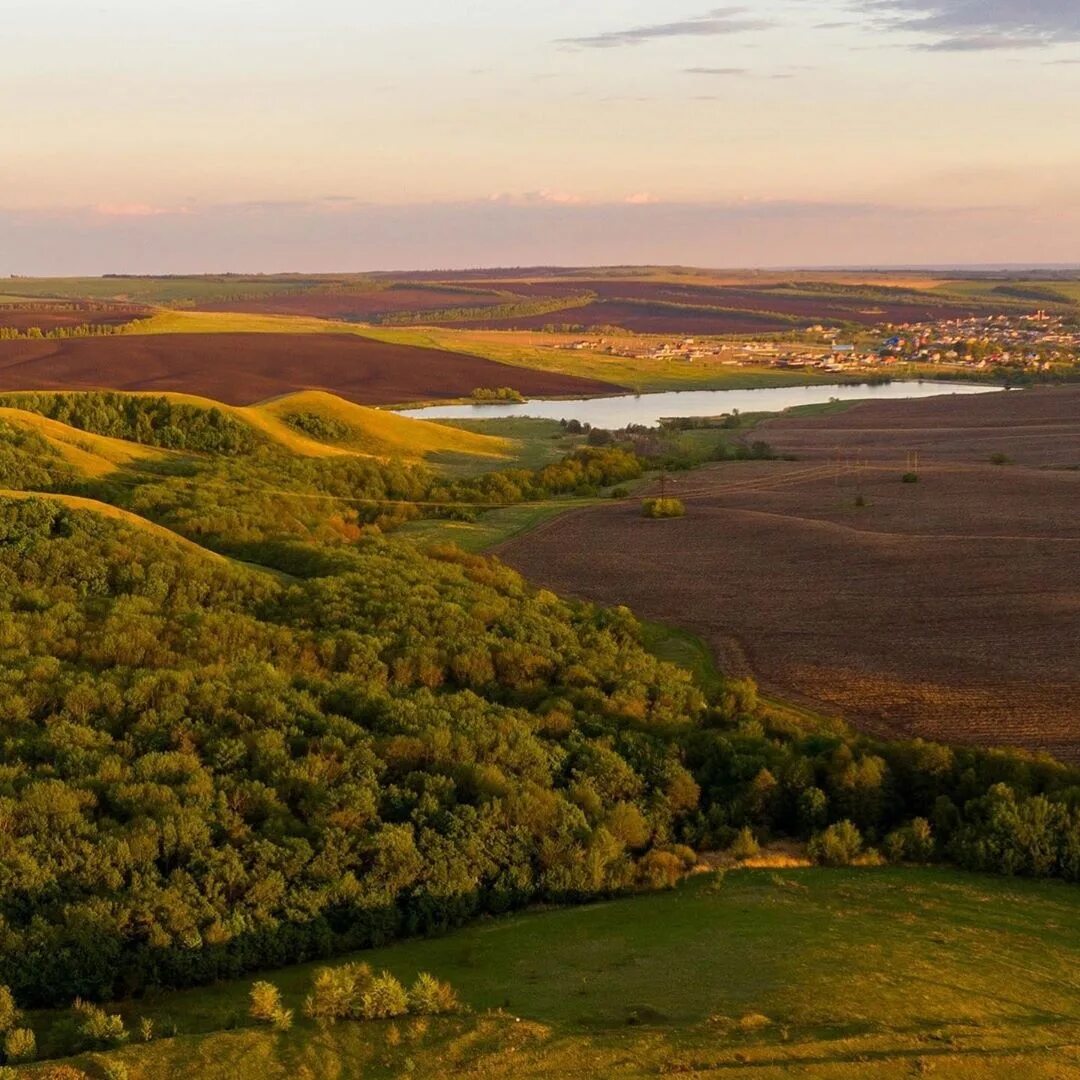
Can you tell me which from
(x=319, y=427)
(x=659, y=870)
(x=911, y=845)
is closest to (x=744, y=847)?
(x=659, y=870)

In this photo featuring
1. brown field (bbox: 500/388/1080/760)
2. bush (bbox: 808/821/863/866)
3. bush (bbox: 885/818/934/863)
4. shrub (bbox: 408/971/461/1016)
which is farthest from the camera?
brown field (bbox: 500/388/1080/760)

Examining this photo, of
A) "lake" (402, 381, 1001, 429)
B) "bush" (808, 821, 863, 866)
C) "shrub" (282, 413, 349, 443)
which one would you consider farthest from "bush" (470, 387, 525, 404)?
"bush" (808, 821, 863, 866)

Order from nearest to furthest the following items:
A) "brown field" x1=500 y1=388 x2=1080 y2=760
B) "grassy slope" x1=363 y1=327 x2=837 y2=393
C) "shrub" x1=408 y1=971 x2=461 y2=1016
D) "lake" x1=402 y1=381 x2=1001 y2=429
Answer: "shrub" x1=408 y1=971 x2=461 y2=1016, "brown field" x1=500 y1=388 x2=1080 y2=760, "lake" x1=402 y1=381 x2=1001 y2=429, "grassy slope" x1=363 y1=327 x2=837 y2=393

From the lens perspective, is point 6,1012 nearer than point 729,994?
Yes

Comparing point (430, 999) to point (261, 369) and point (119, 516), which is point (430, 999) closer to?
point (119, 516)

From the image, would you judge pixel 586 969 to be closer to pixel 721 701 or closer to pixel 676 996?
pixel 676 996

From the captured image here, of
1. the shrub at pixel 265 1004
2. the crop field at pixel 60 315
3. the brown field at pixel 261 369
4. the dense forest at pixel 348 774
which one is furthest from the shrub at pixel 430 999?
the crop field at pixel 60 315

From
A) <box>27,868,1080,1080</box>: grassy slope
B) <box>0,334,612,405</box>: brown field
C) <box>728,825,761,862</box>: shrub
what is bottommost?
<box>728,825,761,862</box>: shrub

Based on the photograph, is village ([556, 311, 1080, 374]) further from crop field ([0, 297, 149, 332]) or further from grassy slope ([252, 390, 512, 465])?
grassy slope ([252, 390, 512, 465])
